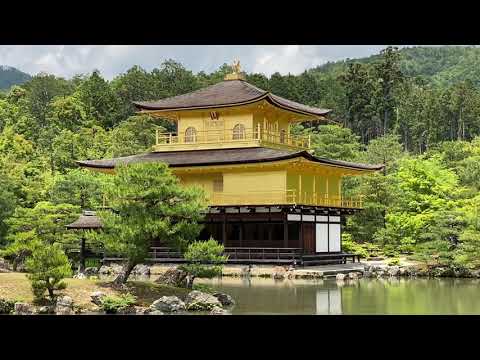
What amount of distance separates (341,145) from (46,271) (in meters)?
28.7

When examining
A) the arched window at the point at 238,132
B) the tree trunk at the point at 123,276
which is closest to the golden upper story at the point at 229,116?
the arched window at the point at 238,132

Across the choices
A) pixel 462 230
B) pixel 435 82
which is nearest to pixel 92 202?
pixel 462 230

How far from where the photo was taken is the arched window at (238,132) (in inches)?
1248

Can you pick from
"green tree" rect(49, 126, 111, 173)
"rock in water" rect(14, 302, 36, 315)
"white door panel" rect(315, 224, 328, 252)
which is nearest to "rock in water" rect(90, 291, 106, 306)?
"rock in water" rect(14, 302, 36, 315)

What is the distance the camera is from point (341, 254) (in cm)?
3088

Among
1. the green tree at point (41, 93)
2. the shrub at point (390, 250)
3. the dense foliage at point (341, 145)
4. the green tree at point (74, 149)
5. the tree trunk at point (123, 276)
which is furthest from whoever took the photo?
the green tree at point (41, 93)

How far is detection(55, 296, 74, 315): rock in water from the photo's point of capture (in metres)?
14.8

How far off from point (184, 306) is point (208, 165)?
14233 mm

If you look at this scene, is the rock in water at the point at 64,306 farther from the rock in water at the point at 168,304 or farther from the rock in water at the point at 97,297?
the rock in water at the point at 168,304

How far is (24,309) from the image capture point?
14805mm

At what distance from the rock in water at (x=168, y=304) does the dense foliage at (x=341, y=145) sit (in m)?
2.50

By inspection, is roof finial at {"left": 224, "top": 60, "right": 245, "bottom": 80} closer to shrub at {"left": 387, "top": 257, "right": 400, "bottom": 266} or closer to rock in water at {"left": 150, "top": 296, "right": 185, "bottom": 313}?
shrub at {"left": 387, "top": 257, "right": 400, "bottom": 266}

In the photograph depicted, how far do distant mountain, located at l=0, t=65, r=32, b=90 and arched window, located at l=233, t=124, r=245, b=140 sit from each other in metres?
118
